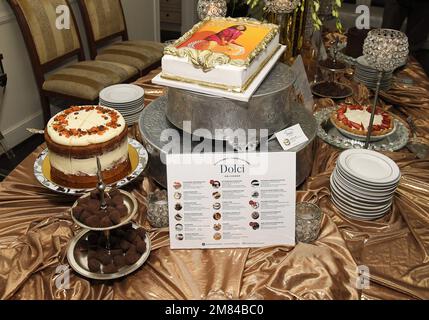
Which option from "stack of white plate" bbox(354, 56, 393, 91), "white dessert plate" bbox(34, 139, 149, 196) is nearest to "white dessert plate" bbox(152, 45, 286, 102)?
"white dessert plate" bbox(34, 139, 149, 196)

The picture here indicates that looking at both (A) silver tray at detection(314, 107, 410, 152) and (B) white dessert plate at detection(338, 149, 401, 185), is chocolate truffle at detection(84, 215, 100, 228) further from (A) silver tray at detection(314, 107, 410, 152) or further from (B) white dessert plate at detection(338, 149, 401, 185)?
(A) silver tray at detection(314, 107, 410, 152)

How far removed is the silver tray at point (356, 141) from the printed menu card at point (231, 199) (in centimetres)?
57

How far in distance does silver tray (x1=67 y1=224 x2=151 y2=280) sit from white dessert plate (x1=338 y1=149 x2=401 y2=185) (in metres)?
0.63

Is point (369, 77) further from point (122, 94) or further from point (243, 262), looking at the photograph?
point (243, 262)

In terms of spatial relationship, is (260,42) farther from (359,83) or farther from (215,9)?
(359,83)

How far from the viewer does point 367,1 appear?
16.4 feet

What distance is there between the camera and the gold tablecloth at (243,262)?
1105 millimetres

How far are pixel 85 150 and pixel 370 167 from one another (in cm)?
88

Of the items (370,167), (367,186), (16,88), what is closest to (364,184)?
(367,186)

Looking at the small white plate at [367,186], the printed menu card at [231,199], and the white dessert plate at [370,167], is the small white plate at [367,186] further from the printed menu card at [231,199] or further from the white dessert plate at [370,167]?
the printed menu card at [231,199]

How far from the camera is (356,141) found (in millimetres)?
1681

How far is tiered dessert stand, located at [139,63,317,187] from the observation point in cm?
131

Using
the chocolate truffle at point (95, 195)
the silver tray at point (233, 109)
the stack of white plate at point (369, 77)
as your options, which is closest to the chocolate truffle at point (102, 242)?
the chocolate truffle at point (95, 195)
